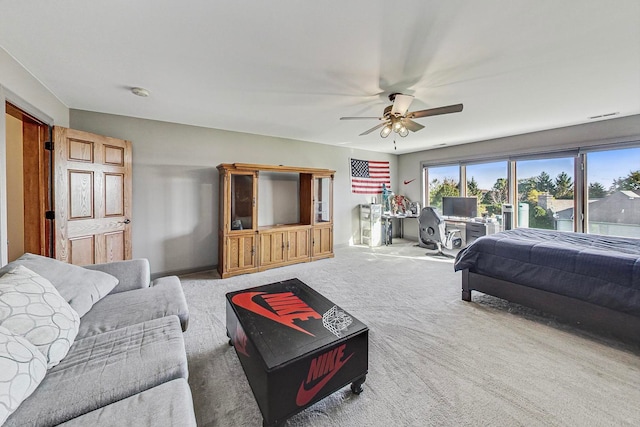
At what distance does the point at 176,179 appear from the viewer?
395 cm

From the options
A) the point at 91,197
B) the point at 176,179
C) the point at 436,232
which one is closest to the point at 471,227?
the point at 436,232

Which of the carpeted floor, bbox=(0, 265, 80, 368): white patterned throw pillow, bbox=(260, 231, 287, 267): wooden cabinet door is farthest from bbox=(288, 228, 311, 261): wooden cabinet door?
bbox=(0, 265, 80, 368): white patterned throw pillow

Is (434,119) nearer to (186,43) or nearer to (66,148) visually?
(186,43)

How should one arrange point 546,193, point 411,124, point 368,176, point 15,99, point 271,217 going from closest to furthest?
point 15,99 → point 411,124 → point 546,193 → point 271,217 → point 368,176

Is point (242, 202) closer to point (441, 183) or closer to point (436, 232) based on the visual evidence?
point (436, 232)

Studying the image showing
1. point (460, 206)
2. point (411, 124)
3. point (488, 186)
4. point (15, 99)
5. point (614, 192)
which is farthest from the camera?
point (460, 206)

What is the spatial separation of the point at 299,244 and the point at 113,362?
11.5 ft

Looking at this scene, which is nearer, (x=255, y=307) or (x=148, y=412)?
(x=148, y=412)

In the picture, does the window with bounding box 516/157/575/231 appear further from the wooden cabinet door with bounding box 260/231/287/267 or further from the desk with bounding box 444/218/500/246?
the wooden cabinet door with bounding box 260/231/287/267

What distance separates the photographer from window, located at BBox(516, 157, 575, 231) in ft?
14.2

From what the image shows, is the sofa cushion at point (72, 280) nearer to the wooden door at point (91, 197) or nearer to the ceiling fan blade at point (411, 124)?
the wooden door at point (91, 197)

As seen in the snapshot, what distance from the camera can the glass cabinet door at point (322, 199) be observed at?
4965 mm

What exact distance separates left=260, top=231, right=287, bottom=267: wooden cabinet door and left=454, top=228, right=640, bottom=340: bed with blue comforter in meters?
2.75

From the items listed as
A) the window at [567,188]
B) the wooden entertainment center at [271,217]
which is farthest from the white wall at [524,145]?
the wooden entertainment center at [271,217]
